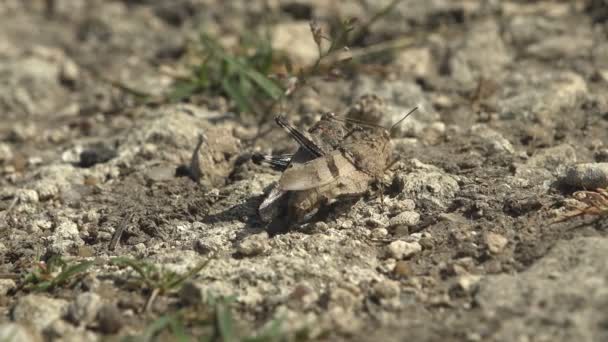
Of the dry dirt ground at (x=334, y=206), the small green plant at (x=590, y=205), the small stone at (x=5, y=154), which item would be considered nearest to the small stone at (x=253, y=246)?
the dry dirt ground at (x=334, y=206)

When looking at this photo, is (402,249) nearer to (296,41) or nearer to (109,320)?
(109,320)

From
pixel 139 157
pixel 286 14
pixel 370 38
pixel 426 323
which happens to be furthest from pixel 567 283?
pixel 286 14

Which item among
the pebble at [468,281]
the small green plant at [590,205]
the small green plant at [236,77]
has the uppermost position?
the small green plant at [236,77]

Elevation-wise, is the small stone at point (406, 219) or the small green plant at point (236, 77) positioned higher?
the small green plant at point (236, 77)

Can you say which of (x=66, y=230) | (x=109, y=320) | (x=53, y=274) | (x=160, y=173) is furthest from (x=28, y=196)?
(x=109, y=320)

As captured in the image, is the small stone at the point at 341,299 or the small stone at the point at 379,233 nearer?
the small stone at the point at 341,299

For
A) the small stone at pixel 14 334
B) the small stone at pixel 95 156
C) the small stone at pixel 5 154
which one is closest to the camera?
the small stone at pixel 14 334

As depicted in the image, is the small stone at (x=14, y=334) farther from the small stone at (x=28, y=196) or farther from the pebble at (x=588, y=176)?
the pebble at (x=588, y=176)
